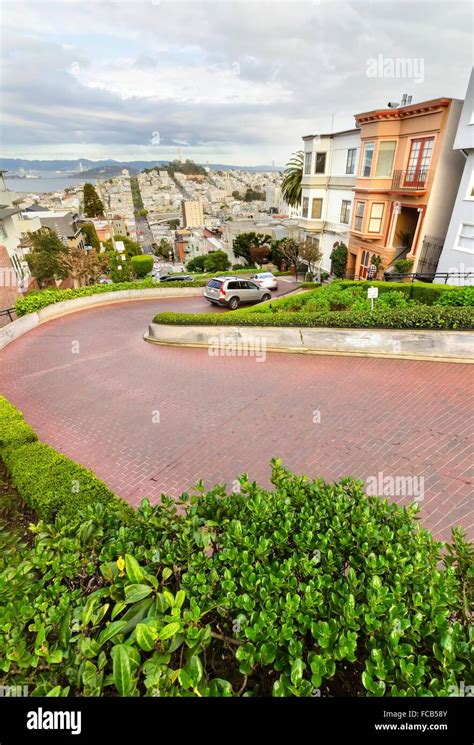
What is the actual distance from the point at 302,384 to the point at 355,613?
772 cm

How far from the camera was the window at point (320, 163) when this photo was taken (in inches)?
1110

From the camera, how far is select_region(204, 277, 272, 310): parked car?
18.3 metres

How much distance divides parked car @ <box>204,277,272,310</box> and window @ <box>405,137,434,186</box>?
10.6 meters

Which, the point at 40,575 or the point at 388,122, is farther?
the point at 388,122

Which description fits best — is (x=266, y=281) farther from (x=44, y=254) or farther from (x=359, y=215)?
(x=44, y=254)

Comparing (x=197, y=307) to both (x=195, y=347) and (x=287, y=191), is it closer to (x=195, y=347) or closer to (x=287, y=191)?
(x=195, y=347)

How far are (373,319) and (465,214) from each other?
10.2 meters

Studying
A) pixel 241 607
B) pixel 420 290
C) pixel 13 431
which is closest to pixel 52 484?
pixel 13 431

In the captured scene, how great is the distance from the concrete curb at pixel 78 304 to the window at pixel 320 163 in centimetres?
1451

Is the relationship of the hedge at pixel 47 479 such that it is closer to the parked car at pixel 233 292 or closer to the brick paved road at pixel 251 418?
the brick paved road at pixel 251 418

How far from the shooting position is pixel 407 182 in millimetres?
20156

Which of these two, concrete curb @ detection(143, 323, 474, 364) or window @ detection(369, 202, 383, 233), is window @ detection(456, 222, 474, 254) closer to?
window @ detection(369, 202, 383, 233)

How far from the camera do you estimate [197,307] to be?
20.2 m

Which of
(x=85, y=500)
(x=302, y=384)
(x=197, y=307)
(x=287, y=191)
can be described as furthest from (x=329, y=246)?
(x=85, y=500)
